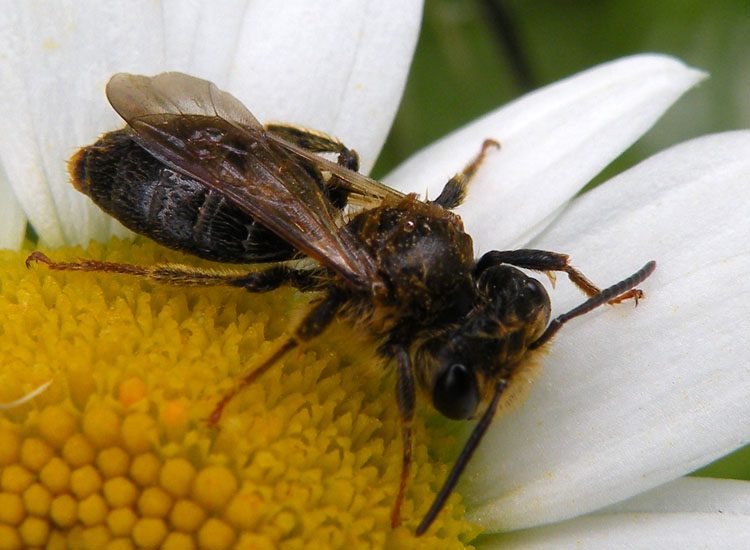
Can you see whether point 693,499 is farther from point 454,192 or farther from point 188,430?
point 188,430

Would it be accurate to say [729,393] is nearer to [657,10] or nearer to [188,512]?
[188,512]

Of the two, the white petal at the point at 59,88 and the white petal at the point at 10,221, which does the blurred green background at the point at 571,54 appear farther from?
the white petal at the point at 10,221

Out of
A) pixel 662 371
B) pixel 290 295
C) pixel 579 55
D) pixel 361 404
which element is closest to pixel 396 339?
pixel 361 404

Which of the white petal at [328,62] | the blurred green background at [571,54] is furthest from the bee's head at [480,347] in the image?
the blurred green background at [571,54]

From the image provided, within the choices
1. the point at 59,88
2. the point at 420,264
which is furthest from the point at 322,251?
the point at 59,88

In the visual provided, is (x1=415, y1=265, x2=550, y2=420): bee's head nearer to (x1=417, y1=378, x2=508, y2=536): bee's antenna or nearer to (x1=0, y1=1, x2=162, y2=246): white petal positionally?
(x1=417, y1=378, x2=508, y2=536): bee's antenna

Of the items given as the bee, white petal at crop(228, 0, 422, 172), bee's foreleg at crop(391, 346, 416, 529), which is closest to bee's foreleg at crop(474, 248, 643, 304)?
the bee

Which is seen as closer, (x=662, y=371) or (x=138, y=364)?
(x=138, y=364)
